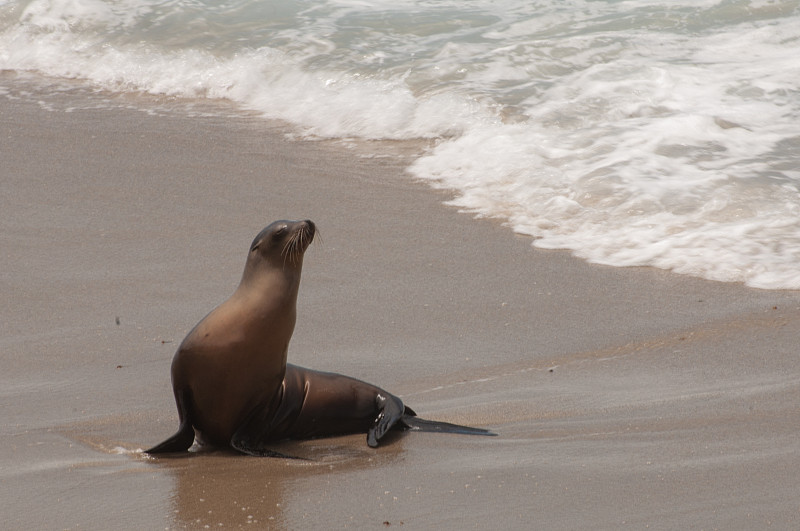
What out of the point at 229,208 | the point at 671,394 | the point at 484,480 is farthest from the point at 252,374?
the point at 229,208

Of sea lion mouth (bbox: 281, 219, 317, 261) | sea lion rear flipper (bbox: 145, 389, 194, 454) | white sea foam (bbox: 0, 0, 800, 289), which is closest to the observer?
sea lion rear flipper (bbox: 145, 389, 194, 454)

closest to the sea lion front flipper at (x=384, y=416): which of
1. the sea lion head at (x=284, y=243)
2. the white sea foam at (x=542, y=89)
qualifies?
the sea lion head at (x=284, y=243)

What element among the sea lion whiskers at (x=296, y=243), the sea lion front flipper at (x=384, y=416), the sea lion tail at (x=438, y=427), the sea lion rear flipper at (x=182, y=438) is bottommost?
the sea lion tail at (x=438, y=427)

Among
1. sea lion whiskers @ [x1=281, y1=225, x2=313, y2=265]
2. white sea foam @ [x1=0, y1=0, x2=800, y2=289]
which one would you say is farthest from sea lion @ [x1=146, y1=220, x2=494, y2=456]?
white sea foam @ [x1=0, y1=0, x2=800, y2=289]

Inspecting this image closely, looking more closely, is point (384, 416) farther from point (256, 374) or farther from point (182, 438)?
point (182, 438)

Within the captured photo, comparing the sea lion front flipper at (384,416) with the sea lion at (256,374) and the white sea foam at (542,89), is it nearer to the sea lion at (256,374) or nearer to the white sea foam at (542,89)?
the sea lion at (256,374)

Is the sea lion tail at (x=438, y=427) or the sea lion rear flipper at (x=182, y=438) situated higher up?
the sea lion rear flipper at (x=182, y=438)

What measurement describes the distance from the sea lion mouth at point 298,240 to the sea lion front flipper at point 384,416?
566mm

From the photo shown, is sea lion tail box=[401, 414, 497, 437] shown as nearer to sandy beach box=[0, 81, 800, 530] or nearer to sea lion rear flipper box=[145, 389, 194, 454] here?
sandy beach box=[0, 81, 800, 530]

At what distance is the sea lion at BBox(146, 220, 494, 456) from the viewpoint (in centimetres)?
320

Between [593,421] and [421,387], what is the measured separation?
2.54 ft

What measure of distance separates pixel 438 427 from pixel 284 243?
0.76 metres

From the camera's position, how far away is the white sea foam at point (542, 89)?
599cm

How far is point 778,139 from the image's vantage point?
279 inches
